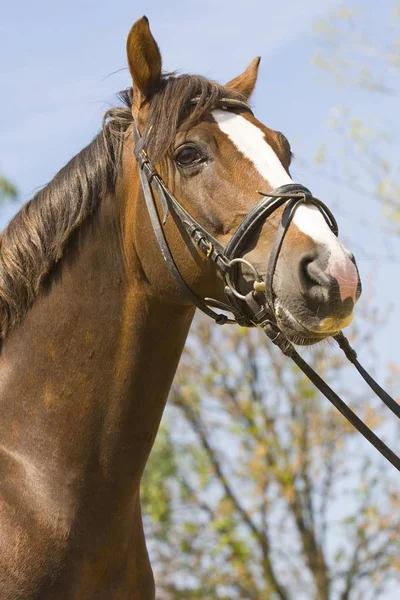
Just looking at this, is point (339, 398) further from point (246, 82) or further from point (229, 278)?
point (246, 82)

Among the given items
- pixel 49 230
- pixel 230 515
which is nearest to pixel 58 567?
pixel 49 230

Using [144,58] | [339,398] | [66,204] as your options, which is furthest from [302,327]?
[144,58]

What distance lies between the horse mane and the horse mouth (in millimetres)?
994

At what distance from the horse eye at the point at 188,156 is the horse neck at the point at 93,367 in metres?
0.41

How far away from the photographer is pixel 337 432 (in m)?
20.4

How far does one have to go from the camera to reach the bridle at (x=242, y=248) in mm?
3990

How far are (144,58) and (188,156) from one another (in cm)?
59

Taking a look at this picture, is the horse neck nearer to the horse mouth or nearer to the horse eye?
the horse eye

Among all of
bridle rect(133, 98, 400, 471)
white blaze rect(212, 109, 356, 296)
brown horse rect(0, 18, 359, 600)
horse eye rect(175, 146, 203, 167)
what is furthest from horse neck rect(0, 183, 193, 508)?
white blaze rect(212, 109, 356, 296)

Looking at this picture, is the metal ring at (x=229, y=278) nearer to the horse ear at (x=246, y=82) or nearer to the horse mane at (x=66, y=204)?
the horse mane at (x=66, y=204)

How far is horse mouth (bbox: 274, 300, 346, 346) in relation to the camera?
3.88m

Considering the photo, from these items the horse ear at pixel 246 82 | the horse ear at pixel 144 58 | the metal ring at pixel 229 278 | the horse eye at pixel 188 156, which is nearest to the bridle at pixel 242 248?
the metal ring at pixel 229 278

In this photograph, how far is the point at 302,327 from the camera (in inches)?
154

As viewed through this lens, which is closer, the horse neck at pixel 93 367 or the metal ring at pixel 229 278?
the metal ring at pixel 229 278
